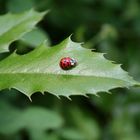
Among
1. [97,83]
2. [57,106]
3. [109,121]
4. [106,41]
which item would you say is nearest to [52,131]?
[57,106]

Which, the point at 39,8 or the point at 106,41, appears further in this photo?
the point at 106,41

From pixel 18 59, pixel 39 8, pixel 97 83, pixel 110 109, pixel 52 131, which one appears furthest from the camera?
pixel 110 109

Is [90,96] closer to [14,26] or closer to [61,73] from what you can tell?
[14,26]

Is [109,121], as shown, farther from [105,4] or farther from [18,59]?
[18,59]

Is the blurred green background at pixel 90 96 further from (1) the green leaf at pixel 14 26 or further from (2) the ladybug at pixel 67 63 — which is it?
(2) the ladybug at pixel 67 63

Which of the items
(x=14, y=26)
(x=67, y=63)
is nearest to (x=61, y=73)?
(x=67, y=63)

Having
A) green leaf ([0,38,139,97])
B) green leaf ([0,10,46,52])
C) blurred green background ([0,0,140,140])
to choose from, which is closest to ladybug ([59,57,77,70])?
green leaf ([0,38,139,97])
